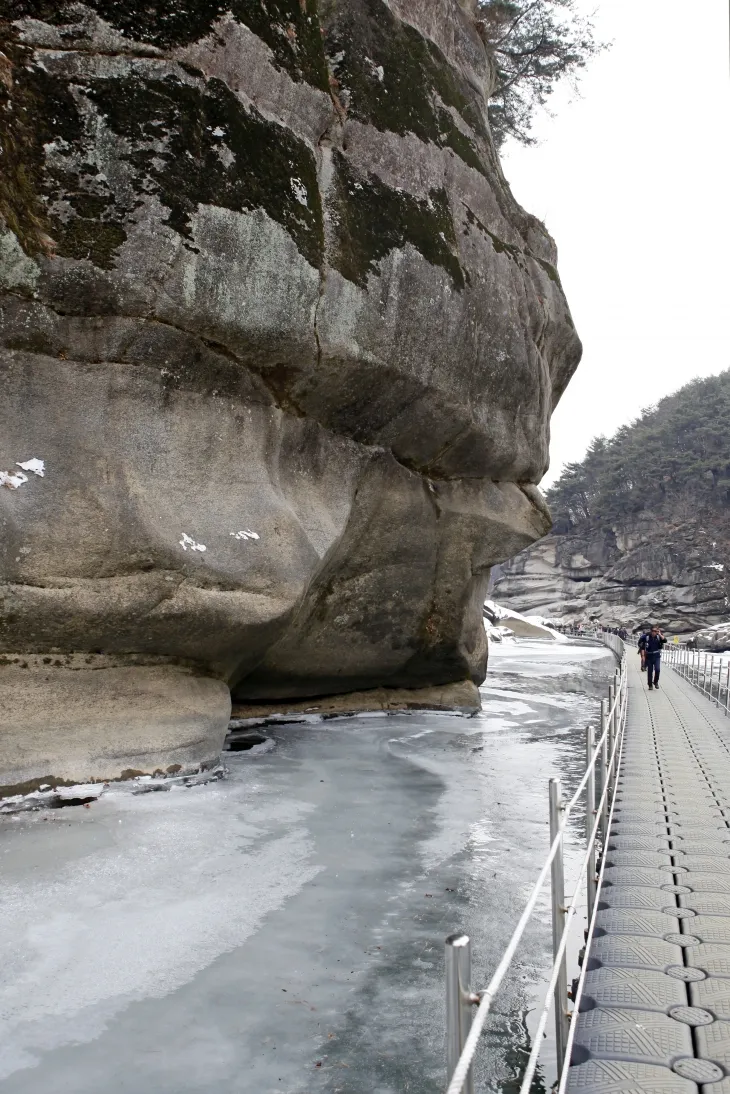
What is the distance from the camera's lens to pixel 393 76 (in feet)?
30.5

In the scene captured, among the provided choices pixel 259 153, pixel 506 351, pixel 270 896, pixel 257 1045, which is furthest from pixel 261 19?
pixel 257 1045

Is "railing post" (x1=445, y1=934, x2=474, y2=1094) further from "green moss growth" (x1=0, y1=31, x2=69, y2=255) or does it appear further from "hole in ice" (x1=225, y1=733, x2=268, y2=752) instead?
"hole in ice" (x1=225, y1=733, x2=268, y2=752)

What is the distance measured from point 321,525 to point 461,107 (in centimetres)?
603

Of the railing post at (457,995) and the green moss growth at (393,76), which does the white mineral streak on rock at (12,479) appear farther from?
the railing post at (457,995)

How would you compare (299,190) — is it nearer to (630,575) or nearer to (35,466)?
(35,466)

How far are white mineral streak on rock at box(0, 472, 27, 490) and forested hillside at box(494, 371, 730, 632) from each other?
53.7 meters

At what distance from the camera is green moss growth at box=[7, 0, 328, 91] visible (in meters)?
6.66

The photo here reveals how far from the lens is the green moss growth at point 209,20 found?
6660 mm

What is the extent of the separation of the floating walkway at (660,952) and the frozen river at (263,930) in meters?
0.30

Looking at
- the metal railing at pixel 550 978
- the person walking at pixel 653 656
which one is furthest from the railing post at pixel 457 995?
the person walking at pixel 653 656

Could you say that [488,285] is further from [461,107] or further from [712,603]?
[712,603]

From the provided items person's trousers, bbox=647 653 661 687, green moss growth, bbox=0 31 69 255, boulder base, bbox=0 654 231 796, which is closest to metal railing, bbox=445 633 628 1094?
boulder base, bbox=0 654 231 796

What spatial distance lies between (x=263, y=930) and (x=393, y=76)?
8.83 metres

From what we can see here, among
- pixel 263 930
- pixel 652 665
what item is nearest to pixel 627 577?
pixel 652 665
